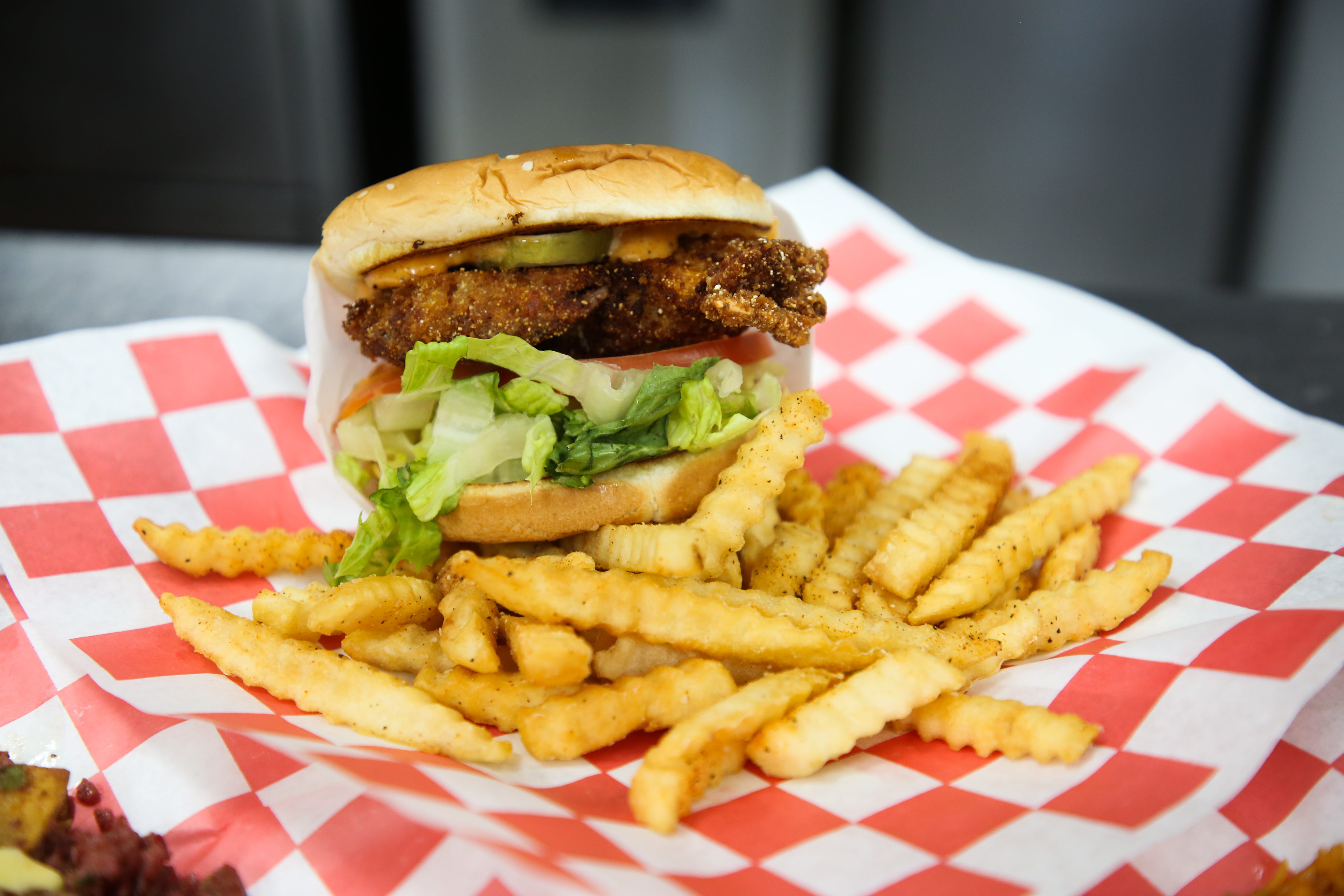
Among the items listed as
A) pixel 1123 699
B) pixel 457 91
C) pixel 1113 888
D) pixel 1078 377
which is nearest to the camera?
pixel 1113 888

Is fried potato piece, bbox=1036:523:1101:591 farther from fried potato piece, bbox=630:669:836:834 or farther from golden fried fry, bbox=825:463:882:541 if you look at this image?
fried potato piece, bbox=630:669:836:834

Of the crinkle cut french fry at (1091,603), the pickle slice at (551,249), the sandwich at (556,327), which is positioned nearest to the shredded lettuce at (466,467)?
the sandwich at (556,327)

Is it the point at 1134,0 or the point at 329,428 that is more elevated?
the point at 1134,0

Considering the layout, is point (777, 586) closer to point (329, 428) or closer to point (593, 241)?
point (593, 241)

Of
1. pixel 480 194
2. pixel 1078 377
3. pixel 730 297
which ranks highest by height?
pixel 480 194

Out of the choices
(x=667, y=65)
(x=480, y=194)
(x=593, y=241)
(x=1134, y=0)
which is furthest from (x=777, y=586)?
(x=667, y=65)

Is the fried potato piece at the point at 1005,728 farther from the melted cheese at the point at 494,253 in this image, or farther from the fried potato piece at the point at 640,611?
the melted cheese at the point at 494,253

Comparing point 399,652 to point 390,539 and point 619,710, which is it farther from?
point 619,710
